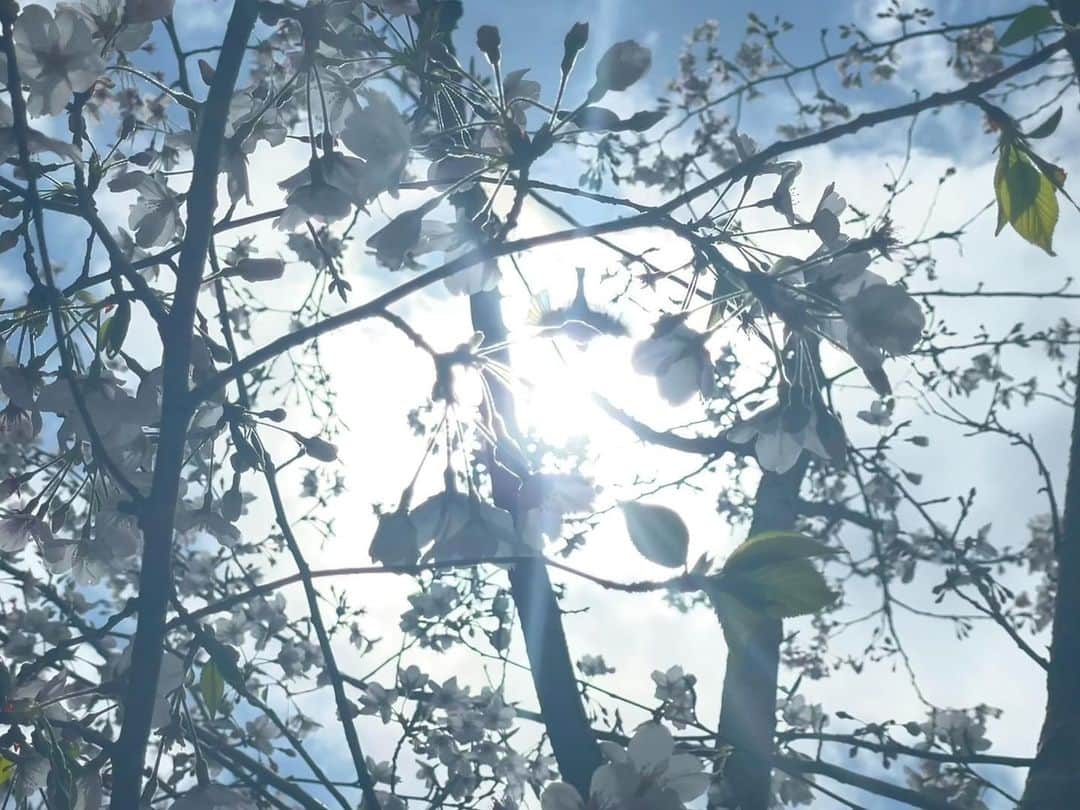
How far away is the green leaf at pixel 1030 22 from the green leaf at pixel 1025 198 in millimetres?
172

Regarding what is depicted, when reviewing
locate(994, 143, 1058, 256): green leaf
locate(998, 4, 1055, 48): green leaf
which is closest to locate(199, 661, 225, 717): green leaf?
locate(994, 143, 1058, 256): green leaf

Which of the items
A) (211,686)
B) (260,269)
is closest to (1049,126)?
(260,269)

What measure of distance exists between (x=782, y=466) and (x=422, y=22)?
70 centimetres

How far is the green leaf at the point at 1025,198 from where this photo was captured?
92 cm

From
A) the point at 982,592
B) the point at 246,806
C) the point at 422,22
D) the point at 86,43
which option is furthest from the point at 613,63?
the point at 982,592

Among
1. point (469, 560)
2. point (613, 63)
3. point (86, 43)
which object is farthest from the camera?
point (86, 43)

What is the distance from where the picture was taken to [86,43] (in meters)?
1.19

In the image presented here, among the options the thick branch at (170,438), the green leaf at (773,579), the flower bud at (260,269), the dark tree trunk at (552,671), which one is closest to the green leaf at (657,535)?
the green leaf at (773,579)

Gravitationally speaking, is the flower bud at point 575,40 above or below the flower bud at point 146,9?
below

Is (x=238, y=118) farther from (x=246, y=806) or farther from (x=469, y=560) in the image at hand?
(x=246, y=806)

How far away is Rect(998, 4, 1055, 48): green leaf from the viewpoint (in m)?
0.96

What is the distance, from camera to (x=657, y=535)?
67 centimetres

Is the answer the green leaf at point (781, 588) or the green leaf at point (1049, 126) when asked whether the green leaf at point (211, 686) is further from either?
the green leaf at point (1049, 126)

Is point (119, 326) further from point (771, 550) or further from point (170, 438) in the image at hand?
point (771, 550)
